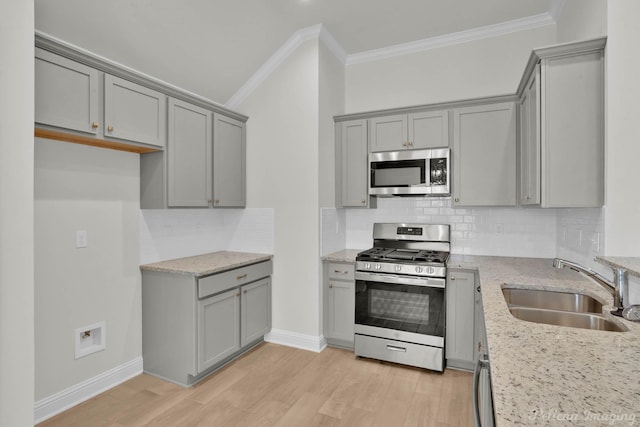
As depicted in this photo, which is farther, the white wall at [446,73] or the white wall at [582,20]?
the white wall at [446,73]

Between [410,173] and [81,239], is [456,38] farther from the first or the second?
[81,239]

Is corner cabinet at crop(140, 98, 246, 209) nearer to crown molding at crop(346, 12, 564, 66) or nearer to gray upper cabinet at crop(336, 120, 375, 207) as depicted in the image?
gray upper cabinet at crop(336, 120, 375, 207)

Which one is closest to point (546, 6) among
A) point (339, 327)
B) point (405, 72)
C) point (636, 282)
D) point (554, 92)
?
point (405, 72)

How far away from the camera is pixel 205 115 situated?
3146mm

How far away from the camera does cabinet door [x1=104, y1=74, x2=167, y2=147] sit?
2.34 m

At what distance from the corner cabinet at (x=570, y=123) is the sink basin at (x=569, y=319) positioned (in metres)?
0.75

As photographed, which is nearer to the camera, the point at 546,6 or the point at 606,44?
the point at 606,44

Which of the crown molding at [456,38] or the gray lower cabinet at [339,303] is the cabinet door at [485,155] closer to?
the crown molding at [456,38]

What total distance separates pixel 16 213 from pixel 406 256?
8.91 feet

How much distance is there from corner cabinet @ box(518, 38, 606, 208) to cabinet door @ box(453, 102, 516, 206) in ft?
2.84

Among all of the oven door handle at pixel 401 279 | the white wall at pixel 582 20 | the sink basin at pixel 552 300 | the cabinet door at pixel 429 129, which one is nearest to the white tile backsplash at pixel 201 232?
A: the oven door handle at pixel 401 279

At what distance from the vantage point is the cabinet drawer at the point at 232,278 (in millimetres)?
2682

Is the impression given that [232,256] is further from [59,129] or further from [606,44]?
[606,44]

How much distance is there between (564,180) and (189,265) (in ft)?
9.07
